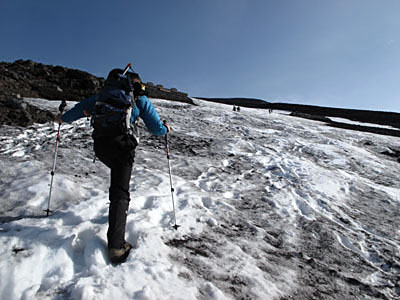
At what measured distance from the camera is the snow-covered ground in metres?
2.62

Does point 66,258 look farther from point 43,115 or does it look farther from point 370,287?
point 43,115

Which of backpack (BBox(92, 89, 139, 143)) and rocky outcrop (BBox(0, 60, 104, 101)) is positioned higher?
rocky outcrop (BBox(0, 60, 104, 101))

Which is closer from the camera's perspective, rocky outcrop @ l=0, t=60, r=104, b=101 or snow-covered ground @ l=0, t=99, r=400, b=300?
snow-covered ground @ l=0, t=99, r=400, b=300

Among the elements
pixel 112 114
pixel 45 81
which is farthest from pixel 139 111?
pixel 45 81

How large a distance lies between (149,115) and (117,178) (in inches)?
41.6

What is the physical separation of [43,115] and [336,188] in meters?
12.5

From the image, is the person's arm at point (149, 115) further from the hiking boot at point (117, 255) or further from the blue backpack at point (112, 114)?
the hiking boot at point (117, 255)

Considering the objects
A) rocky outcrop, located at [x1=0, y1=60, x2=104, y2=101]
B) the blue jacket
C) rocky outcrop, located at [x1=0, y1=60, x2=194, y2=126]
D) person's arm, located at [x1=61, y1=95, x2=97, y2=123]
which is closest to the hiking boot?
the blue jacket

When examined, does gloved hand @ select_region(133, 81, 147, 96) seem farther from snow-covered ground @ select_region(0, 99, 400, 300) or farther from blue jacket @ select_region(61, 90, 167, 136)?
snow-covered ground @ select_region(0, 99, 400, 300)

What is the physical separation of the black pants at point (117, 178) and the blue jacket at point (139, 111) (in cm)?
45

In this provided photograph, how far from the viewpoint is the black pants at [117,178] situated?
112 inches

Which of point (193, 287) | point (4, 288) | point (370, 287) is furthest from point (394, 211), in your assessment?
point (4, 288)

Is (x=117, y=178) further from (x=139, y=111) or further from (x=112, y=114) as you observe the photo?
(x=139, y=111)

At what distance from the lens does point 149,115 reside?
346 cm
